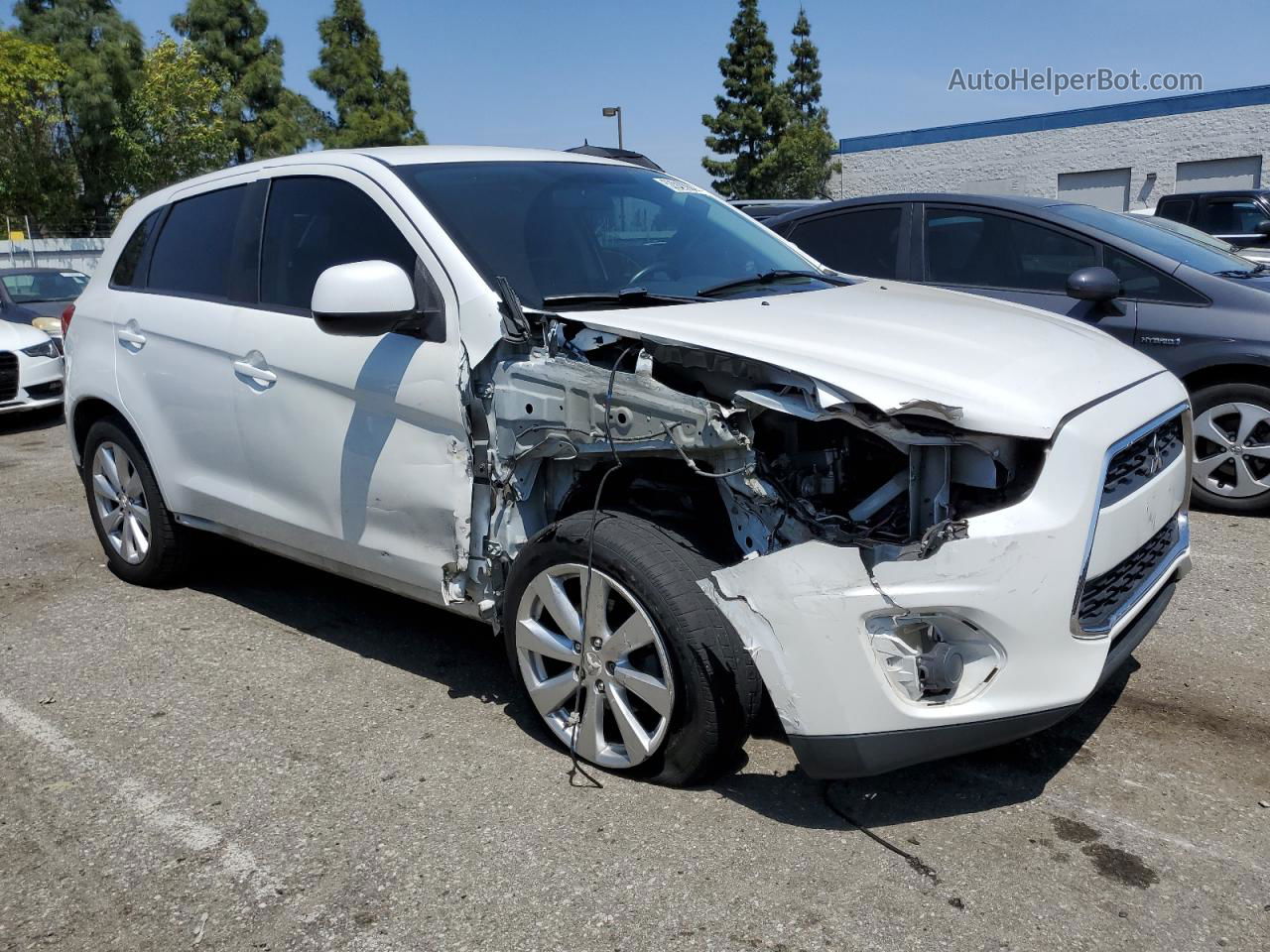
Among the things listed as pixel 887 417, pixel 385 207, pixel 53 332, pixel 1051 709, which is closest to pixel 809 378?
pixel 887 417

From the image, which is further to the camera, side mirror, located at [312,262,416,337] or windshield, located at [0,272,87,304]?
windshield, located at [0,272,87,304]

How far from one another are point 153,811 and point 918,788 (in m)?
2.19

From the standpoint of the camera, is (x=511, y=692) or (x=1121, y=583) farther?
(x=511, y=692)

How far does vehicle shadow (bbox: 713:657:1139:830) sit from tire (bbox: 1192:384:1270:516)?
296 centimetres

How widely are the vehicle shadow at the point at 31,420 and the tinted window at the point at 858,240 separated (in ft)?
24.9

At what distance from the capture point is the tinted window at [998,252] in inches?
242

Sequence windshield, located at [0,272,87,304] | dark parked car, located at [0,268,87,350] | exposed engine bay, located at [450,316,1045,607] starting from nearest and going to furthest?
exposed engine bay, located at [450,316,1045,607] → dark parked car, located at [0,268,87,350] → windshield, located at [0,272,87,304]

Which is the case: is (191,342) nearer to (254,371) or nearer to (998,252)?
(254,371)

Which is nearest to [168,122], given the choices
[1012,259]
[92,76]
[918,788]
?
[92,76]

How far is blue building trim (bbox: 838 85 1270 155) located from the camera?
98.2ft

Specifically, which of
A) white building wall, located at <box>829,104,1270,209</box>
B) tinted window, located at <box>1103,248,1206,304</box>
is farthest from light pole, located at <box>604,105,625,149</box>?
tinted window, located at <box>1103,248,1206,304</box>

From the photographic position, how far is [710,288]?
373 centimetres

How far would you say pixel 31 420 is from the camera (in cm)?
1117

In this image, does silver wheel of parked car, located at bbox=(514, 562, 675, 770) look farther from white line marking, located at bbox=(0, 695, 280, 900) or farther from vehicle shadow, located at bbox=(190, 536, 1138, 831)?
white line marking, located at bbox=(0, 695, 280, 900)
